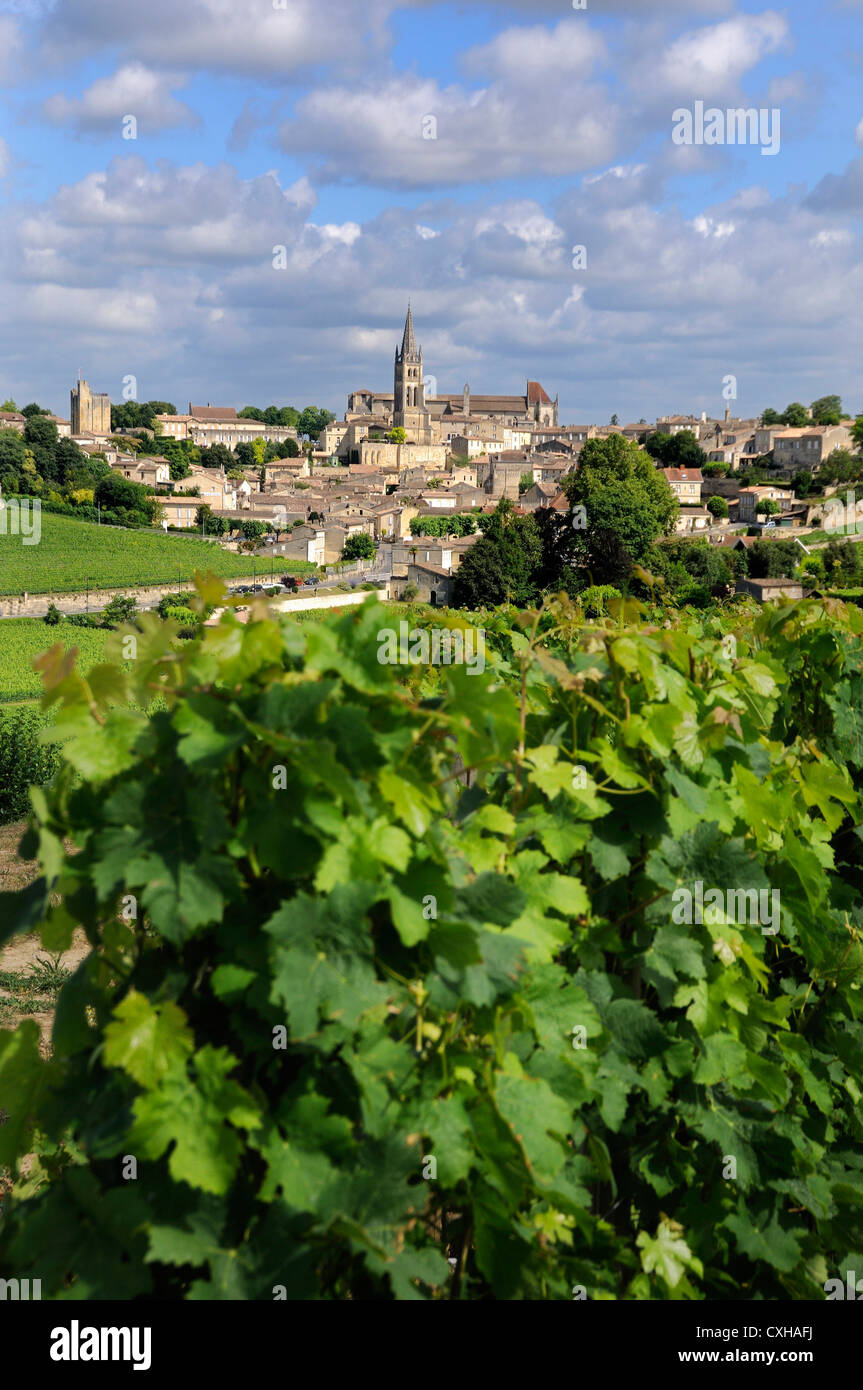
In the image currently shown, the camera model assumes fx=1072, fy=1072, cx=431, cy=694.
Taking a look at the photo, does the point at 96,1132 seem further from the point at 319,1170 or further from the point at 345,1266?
the point at 345,1266

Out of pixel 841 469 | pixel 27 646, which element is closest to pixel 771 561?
pixel 841 469

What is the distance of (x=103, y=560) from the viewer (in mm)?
76812

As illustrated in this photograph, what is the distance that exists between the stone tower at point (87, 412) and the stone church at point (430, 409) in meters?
38.0

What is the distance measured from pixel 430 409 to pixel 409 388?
689cm

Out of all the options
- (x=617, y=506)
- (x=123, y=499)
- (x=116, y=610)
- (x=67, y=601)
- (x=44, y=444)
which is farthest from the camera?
(x=44, y=444)

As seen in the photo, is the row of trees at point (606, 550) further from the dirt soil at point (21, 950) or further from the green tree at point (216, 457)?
the green tree at point (216, 457)

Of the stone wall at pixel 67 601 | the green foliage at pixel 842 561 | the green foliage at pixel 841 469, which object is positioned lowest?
the stone wall at pixel 67 601

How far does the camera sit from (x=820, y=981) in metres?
3.44

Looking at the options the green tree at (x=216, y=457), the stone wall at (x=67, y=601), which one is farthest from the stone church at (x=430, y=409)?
the stone wall at (x=67, y=601)

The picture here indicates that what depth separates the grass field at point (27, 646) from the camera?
38781mm

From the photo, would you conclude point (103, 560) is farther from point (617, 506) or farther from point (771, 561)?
point (771, 561)

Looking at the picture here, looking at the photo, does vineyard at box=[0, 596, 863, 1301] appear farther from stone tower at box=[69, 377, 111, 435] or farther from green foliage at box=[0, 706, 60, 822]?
stone tower at box=[69, 377, 111, 435]

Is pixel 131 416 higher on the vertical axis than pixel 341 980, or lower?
higher

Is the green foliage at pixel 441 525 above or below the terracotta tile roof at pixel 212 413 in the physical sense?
below
